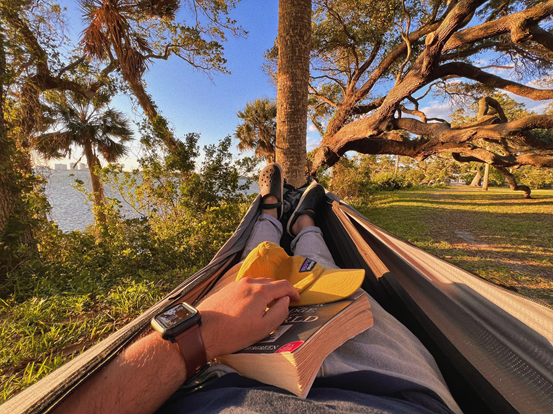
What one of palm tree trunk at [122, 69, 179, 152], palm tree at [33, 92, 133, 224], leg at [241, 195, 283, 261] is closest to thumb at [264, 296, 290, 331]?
leg at [241, 195, 283, 261]

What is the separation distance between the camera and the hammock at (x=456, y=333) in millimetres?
437

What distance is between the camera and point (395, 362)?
56 centimetres

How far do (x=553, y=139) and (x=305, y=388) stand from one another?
0.77 metres

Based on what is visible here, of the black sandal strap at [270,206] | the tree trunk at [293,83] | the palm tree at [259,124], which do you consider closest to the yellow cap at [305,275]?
the black sandal strap at [270,206]

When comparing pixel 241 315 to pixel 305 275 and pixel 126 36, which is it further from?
pixel 126 36

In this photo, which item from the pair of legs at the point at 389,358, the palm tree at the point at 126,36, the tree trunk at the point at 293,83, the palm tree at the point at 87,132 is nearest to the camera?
the pair of legs at the point at 389,358

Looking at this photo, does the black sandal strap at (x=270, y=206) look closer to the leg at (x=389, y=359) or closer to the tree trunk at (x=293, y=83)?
the tree trunk at (x=293, y=83)

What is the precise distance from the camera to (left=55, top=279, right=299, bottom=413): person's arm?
0.44m

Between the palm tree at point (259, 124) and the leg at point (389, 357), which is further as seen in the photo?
the palm tree at point (259, 124)

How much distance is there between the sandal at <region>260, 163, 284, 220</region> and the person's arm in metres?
1.27

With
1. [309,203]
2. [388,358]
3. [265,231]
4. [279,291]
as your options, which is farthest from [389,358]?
[309,203]

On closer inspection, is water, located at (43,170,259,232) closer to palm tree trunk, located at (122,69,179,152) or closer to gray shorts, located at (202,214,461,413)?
palm tree trunk, located at (122,69,179,152)

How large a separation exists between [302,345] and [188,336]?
294 millimetres

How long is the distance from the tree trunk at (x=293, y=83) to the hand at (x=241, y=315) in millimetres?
2043
